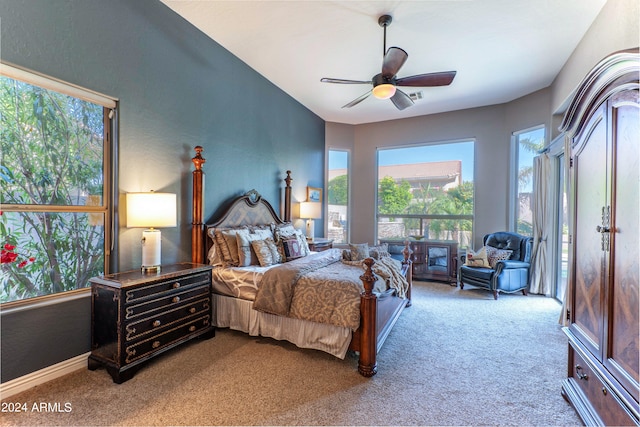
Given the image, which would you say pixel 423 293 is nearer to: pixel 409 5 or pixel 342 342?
pixel 342 342

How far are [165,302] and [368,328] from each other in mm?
1691

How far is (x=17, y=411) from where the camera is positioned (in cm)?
179

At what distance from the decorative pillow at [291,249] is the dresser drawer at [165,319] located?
1.10 meters

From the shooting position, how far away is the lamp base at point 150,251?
8.19 ft

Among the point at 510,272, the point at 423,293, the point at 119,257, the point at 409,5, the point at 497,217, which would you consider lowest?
the point at 423,293

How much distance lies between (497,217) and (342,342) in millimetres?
4421

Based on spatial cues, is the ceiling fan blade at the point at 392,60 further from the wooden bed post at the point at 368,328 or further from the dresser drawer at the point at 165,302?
the dresser drawer at the point at 165,302

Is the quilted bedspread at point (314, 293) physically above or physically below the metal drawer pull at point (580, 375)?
above

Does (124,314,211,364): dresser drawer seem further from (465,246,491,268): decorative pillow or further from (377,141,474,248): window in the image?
(377,141,474,248): window

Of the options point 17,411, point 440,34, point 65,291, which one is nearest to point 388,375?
point 17,411

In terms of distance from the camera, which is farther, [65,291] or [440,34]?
[440,34]

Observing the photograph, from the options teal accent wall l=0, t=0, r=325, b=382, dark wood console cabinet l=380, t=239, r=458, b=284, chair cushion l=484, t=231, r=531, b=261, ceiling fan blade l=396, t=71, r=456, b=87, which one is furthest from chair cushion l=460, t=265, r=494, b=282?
teal accent wall l=0, t=0, r=325, b=382

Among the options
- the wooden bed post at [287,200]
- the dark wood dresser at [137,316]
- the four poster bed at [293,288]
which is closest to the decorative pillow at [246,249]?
the four poster bed at [293,288]

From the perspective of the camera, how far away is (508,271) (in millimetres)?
4316
